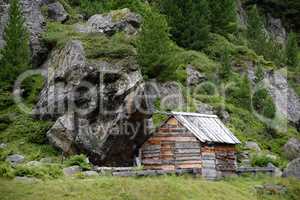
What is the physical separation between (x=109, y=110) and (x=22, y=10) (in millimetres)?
16631

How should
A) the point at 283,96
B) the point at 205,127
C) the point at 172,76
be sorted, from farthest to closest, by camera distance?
the point at 283,96 < the point at 172,76 < the point at 205,127

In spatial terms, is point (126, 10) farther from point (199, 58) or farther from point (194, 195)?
point (194, 195)

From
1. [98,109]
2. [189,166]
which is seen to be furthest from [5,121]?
[189,166]

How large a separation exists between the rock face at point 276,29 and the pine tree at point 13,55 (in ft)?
188

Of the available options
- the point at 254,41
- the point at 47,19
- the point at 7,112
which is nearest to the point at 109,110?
the point at 7,112

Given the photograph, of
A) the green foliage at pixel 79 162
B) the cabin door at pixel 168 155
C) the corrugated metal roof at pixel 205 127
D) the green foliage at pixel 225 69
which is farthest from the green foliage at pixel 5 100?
the green foliage at pixel 225 69

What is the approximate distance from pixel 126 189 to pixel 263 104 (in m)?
28.8

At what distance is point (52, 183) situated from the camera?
82.6 feet

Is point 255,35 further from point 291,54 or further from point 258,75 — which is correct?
point 258,75

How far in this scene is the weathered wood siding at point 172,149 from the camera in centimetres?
3462

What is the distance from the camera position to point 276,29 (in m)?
89.2

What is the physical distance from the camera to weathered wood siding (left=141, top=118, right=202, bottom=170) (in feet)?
114

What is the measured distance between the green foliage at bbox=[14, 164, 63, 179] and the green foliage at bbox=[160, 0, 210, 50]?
3221 centimetres

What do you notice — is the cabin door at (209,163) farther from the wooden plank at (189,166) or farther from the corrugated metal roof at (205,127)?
the corrugated metal roof at (205,127)
